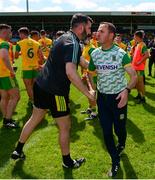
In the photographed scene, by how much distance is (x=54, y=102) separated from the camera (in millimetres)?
5270

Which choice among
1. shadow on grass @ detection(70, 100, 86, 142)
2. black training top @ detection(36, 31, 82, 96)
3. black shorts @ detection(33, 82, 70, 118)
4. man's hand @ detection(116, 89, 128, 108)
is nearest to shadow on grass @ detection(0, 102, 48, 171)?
shadow on grass @ detection(70, 100, 86, 142)

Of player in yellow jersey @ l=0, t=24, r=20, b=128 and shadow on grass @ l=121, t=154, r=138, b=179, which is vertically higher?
player in yellow jersey @ l=0, t=24, r=20, b=128

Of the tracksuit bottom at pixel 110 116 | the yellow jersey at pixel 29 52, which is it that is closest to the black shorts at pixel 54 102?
the tracksuit bottom at pixel 110 116

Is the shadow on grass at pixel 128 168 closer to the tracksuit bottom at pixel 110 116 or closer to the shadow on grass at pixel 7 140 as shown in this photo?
the tracksuit bottom at pixel 110 116

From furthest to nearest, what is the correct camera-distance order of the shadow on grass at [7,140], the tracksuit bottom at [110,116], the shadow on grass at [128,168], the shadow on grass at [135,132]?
the shadow on grass at [135,132], the shadow on grass at [7,140], the shadow on grass at [128,168], the tracksuit bottom at [110,116]

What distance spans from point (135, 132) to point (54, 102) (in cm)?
266

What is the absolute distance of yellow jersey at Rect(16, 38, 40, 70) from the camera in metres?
9.33

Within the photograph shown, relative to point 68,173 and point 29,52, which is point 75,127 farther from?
point 29,52

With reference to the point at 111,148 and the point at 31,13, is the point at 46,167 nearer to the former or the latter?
the point at 111,148

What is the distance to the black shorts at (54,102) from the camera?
5250 mm

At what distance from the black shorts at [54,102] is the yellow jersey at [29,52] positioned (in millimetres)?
4106

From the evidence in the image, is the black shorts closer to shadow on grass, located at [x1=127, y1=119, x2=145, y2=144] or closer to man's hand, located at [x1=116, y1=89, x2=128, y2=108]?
man's hand, located at [x1=116, y1=89, x2=128, y2=108]

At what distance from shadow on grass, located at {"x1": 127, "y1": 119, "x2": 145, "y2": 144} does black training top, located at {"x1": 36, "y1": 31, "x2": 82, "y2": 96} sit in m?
2.25

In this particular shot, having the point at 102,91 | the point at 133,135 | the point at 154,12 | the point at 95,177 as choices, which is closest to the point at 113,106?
the point at 102,91
